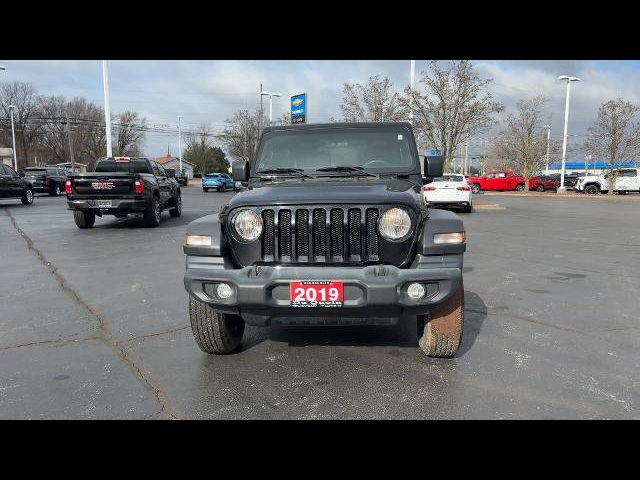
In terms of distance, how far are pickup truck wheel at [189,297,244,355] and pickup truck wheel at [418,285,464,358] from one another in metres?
1.57

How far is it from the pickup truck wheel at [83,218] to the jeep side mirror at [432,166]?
10.1 meters

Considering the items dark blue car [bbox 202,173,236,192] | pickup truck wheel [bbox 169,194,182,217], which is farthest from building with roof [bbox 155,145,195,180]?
pickup truck wheel [bbox 169,194,182,217]

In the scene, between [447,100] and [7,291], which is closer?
[7,291]

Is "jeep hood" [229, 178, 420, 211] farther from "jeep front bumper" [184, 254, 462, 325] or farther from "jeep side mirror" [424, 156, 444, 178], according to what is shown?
"jeep side mirror" [424, 156, 444, 178]

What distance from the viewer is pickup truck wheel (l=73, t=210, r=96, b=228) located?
11.9 meters

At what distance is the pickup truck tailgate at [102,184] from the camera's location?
449 inches

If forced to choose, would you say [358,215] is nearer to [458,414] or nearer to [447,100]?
[458,414]

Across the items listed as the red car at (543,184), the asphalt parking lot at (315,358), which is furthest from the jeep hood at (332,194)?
the red car at (543,184)

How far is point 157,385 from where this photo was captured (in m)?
3.32

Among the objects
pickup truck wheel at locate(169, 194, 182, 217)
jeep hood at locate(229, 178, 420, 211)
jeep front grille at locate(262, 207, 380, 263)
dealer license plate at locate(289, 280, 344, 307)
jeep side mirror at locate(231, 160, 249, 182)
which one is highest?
jeep side mirror at locate(231, 160, 249, 182)

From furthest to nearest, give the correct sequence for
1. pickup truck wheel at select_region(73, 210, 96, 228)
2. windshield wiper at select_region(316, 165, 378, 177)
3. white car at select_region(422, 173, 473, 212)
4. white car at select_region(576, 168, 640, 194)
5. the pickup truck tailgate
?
white car at select_region(576, 168, 640, 194) → white car at select_region(422, 173, 473, 212) → pickup truck wheel at select_region(73, 210, 96, 228) → the pickup truck tailgate → windshield wiper at select_region(316, 165, 378, 177)
